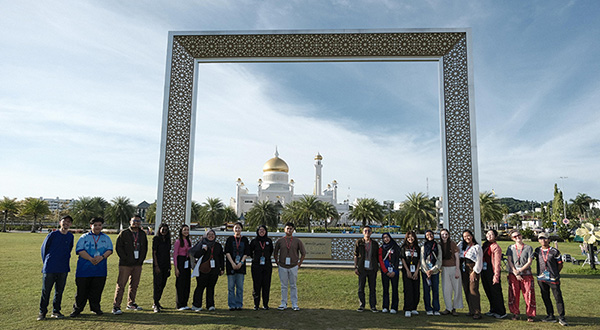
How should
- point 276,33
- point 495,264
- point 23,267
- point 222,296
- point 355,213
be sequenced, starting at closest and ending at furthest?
point 495,264, point 222,296, point 23,267, point 276,33, point 355,213

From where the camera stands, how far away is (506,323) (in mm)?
4137

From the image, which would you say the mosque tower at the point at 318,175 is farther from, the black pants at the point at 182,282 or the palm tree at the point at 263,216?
the black pants at the point at 182,282

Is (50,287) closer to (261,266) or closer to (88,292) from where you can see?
(88,292)

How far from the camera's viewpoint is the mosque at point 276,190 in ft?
127

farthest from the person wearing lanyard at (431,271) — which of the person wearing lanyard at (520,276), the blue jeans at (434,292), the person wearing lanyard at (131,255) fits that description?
the person wearing lanyard at (131,255)

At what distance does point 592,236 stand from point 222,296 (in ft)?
27.5

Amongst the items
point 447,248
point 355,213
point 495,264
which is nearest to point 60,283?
point 447,248

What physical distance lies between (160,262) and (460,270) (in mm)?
3824

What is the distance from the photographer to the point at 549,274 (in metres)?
4.22

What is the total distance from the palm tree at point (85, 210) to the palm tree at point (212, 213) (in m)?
10.6

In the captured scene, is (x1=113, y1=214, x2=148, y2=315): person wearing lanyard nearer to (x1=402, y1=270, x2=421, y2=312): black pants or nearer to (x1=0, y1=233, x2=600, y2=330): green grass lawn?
Answer: (x1=0, y1=233, x2=600, y2=330): green grass lawn

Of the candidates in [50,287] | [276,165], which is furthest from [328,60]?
[276,165]

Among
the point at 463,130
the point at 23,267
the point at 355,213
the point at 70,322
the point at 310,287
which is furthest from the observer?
the point at 355,213

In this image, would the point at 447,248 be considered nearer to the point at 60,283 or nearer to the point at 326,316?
the point at 326,316
